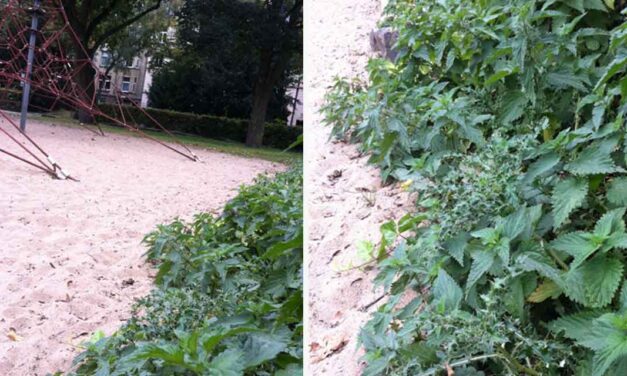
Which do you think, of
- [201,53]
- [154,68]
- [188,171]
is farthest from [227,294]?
[154,68]

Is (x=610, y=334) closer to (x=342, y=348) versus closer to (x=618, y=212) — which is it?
(x=618, y=212)

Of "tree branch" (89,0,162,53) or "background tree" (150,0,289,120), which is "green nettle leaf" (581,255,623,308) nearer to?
"background tree" (150,0,289,120)

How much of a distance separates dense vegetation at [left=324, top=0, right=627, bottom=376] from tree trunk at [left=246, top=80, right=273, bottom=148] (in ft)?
53.4

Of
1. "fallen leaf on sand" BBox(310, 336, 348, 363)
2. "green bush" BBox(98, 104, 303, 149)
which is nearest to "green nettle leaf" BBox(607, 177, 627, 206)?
"fallen leaf on sand" BBox(310, 336, 348, 363)

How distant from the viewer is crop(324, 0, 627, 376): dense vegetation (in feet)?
3.83

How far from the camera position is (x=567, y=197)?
1.30 metres

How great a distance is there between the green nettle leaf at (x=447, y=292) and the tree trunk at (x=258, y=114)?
16.9 m

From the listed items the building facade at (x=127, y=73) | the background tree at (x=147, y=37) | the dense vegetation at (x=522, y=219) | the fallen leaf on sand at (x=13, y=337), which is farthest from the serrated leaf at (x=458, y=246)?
the building facade at (x=127, y=73)

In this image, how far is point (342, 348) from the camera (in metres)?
1.69

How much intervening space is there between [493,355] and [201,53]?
18.7 metres

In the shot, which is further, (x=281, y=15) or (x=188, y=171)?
(x=281, y=15)

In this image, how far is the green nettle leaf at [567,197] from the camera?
127 centimetres

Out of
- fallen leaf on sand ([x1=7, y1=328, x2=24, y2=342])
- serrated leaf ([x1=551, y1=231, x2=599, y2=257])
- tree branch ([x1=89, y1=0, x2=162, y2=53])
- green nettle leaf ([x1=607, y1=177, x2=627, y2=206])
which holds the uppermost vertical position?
tree branch ([x1=89, y1=0, x2=162, y2=53])

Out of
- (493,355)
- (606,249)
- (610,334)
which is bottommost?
(493,355)
